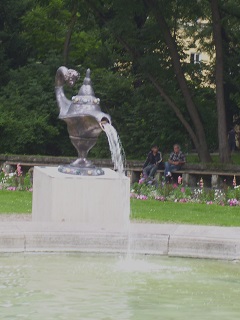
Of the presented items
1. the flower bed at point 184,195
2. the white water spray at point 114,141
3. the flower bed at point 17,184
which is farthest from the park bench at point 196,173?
the white water spray at point 114,141

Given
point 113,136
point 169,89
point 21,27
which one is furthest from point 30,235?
point 21,27

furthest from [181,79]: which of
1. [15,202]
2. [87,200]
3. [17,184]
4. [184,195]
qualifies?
[87,200]

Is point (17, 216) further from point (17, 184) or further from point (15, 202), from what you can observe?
point (17, 184)

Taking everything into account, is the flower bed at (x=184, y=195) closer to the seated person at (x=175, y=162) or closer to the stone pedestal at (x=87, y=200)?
the seated person at (x=175, y=162)

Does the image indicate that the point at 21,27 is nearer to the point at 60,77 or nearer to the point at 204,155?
the point at 204,155

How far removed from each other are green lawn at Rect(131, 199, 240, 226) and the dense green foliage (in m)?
11.3

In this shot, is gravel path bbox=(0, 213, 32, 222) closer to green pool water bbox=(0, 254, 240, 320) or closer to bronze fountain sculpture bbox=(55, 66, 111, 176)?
bronze fountain sculpture bbox=(55, 66, 111, 176)

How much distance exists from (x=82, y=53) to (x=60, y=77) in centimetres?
2871

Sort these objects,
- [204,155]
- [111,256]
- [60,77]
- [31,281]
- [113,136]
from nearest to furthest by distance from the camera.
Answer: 1. [31,281]
2. [111,256]
3. [113,136]
4. [60,77]
5. [204,155]

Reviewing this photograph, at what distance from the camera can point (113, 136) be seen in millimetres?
15125

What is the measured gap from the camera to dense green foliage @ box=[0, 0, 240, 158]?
32.9 m

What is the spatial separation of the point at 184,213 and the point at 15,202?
139 inches

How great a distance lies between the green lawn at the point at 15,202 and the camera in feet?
63.2

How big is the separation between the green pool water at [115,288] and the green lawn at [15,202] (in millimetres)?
7243
